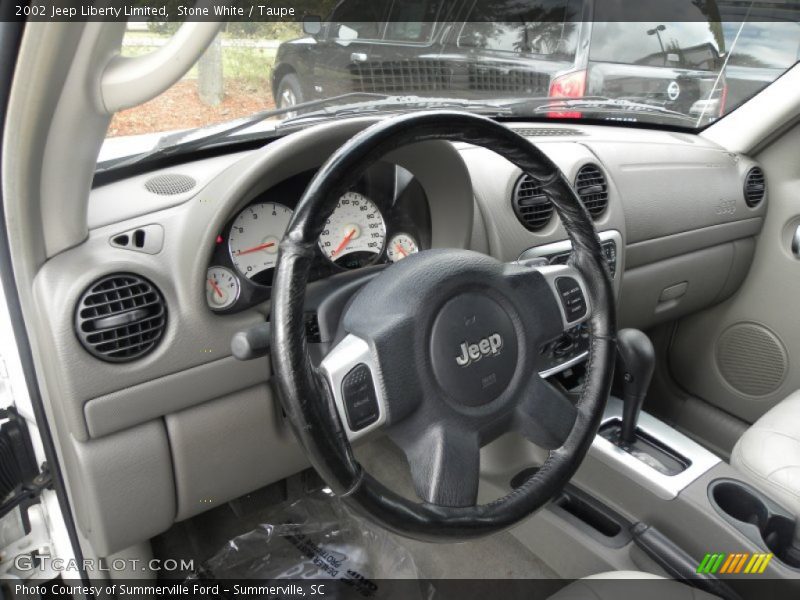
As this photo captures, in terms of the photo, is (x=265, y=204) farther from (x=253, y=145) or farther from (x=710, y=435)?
(x=710, y=435)

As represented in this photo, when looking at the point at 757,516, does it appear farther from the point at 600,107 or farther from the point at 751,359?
the point at 600,107

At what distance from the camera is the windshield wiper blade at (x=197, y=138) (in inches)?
56.2

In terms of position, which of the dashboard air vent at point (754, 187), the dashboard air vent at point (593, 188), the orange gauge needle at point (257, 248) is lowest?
the dashboard air vent at point (754, 187)

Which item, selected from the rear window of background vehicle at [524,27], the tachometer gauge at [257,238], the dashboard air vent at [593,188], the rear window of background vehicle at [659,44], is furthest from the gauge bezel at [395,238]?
the rear window of background vehicle at [659,44]

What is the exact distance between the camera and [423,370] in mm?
1046

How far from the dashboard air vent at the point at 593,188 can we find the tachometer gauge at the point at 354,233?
800 mm

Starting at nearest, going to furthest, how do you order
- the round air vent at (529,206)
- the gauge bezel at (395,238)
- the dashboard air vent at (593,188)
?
1. the gauge bezel at (395,238)
2. the round air vent at (529,206)
3. the dashboard air vent at (593,188)

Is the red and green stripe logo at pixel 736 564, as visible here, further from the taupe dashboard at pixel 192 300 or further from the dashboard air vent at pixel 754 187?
the dashboard air vent at pixel 754 187

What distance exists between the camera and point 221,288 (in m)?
1.31

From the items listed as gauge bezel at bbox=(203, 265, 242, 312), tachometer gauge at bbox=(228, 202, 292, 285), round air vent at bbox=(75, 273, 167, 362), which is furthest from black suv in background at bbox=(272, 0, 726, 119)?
round air vent at bbox=(75, 273, 167, 362)

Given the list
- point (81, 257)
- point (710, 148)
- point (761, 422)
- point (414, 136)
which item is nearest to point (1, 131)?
point (81, 257)

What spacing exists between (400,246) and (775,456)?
3.56 feet

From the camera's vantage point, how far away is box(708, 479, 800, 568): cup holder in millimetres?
1515

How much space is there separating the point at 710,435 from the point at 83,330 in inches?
92.5
